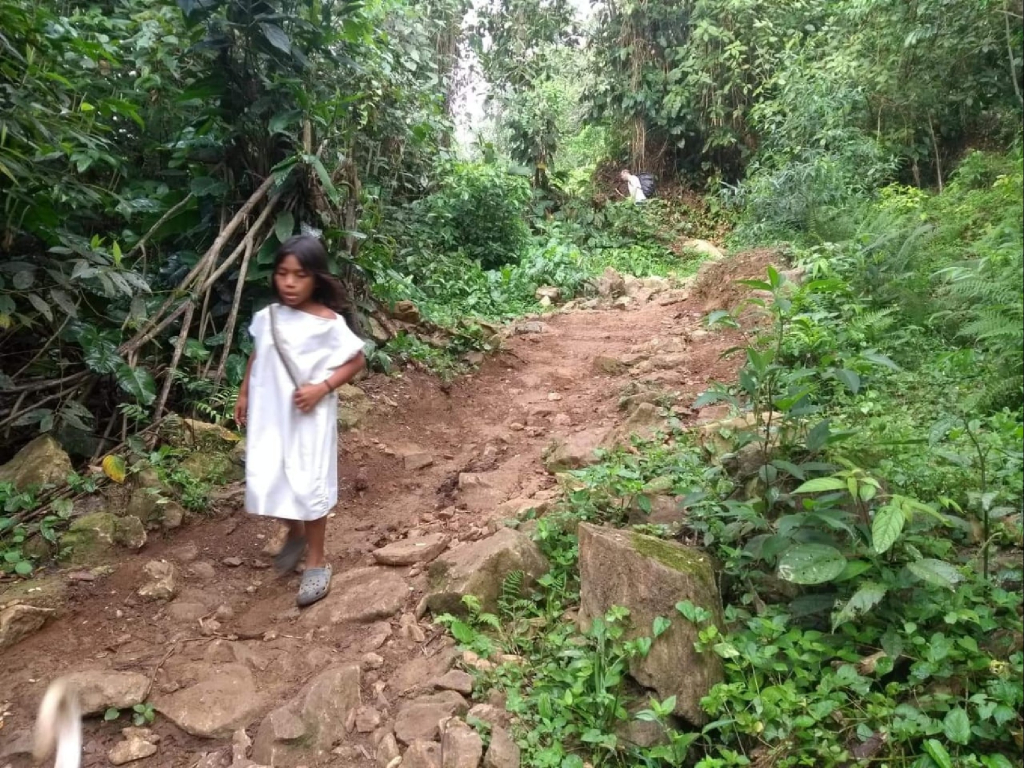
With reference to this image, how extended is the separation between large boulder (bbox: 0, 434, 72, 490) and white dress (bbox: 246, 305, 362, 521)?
1.43 metres

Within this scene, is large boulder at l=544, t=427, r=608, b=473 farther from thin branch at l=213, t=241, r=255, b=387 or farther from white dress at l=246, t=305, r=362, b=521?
thin branch at l=213, t=241, r=255, b=387

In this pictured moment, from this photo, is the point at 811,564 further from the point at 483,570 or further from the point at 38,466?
the point at 38,466

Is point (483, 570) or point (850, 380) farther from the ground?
point (850, 380)

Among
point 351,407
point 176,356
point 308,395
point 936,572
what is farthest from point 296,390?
point 936,572

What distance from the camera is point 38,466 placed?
3510 mm

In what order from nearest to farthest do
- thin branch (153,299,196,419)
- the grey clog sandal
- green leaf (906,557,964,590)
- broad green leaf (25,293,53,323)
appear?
green leaf (906,557,964,590)
the grey clog sandal
broad green leaf (25,293,53,323)
thin branch (153,299,196,419)

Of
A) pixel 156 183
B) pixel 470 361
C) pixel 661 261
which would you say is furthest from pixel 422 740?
pixel 661 261

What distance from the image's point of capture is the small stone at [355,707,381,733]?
2.17 metres

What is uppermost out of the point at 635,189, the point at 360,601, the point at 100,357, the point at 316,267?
the point at 635,189

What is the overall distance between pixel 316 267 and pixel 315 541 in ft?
3.86

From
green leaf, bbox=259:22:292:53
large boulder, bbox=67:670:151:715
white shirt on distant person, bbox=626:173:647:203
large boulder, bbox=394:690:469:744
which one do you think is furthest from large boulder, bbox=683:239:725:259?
large boulder, bbox=67:670:151:715

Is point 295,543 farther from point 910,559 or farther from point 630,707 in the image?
point 910,559

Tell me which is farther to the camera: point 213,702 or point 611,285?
point 611,285

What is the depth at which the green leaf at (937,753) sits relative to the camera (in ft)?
5.49
